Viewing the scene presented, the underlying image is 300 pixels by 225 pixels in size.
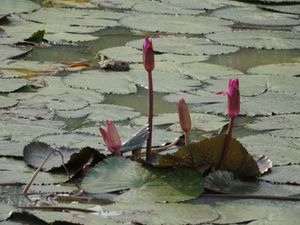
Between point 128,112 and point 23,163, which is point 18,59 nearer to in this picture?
point 128,112

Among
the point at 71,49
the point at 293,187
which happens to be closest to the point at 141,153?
the point at 293,187

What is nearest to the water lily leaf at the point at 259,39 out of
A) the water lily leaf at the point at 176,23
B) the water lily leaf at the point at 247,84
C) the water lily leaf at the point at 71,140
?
the water lily leaf at the point at 176,23

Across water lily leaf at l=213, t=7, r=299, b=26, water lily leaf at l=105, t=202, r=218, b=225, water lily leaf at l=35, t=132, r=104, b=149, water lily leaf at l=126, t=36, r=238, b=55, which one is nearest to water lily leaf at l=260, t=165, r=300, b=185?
water lily leaf at l=105, t=202, r=218, b=225

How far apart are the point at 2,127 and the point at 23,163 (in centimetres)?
35

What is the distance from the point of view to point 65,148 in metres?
2.48

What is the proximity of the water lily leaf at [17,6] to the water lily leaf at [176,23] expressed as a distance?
20.3 inches

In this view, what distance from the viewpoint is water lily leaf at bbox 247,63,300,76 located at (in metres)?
3.69

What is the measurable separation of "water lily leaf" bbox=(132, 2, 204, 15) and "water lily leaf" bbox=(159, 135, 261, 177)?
285cm

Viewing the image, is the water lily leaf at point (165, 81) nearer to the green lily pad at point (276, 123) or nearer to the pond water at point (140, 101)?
the pond water at point (140, 101)

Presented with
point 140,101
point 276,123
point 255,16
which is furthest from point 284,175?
point 255,16

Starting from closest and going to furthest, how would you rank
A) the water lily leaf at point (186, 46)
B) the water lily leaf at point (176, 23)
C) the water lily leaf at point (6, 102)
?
1. the water lily leaf at point (6, 102)
2. the water lily leaf at point (186, 46)
3. the water lily leaf at point (176, 23)

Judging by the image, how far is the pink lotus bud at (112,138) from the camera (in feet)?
7.55

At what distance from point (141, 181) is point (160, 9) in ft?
9.95

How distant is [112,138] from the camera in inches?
91.4
